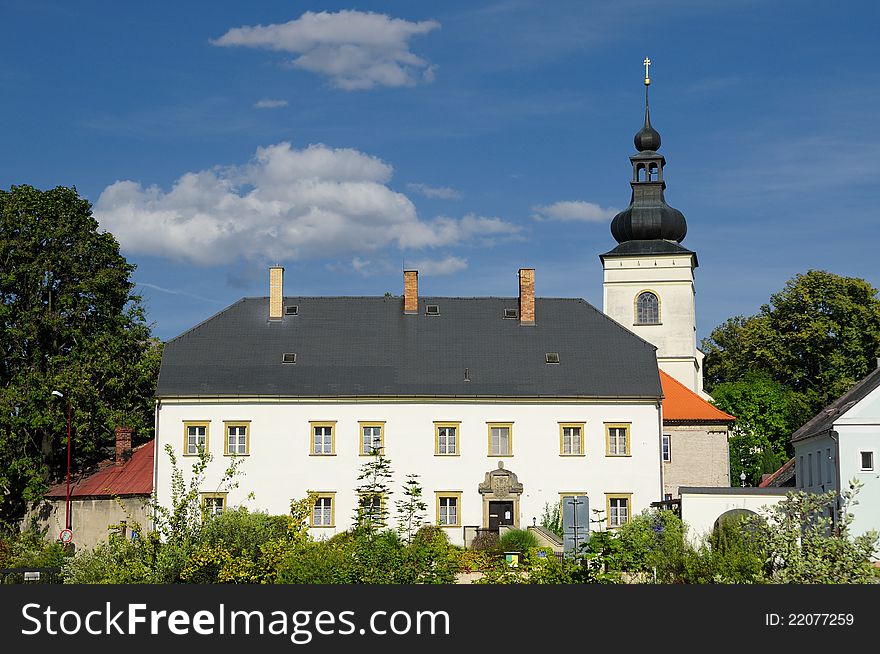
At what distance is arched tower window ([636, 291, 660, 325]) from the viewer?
65062mm

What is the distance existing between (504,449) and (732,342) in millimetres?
32710

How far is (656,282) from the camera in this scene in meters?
65.4

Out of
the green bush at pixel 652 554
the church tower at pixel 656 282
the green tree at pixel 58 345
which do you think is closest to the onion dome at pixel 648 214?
the church tower at pixel 656 282

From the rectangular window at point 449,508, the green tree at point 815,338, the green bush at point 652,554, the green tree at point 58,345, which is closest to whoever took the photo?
the green bush at point 652,554

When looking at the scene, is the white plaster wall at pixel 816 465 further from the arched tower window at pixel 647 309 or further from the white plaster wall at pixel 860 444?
the arched tower window at pixel 647 309

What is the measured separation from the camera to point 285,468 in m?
45.0

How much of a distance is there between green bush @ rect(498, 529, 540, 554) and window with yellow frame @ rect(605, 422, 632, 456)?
6373mm

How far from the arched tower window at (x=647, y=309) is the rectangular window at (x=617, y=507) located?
21353mm

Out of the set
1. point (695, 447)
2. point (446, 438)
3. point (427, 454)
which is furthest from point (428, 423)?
point (695, 447)

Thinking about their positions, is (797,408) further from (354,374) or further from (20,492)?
(20,492)

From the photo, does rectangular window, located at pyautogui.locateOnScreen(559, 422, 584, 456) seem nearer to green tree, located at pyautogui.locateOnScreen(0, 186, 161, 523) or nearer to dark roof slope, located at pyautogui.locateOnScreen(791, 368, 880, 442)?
dark roof slope, located at pyautogui.locateOnScreen(791, 368, 880, 442)

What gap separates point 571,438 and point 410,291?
8.99m

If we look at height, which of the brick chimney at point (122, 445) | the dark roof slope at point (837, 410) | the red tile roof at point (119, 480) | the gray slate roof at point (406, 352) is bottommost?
the red tile roof at point (119, 480)

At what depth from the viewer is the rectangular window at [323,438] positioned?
45250 millimetres
